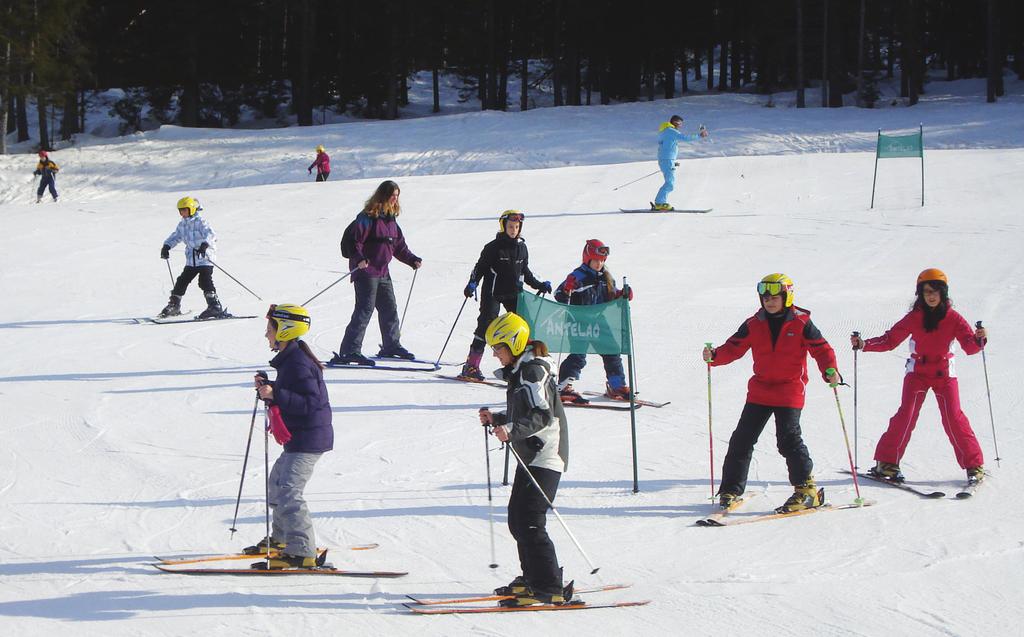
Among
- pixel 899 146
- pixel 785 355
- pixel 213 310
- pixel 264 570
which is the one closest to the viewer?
pixel 264 570

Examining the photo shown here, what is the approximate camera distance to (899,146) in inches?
839

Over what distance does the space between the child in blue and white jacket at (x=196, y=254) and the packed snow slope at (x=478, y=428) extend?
0.46 meters

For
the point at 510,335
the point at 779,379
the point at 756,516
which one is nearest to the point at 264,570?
the point at 510,335

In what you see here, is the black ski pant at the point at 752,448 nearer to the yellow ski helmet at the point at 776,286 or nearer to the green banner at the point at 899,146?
the yellow ski helmet at the point at 776,286

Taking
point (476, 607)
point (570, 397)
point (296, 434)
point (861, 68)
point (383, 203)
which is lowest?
point (476, 607)

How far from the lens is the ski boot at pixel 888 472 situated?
7.83 meters

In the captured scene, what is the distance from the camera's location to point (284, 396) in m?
5.96

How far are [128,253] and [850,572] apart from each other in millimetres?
15552

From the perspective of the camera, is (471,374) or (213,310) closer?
(471,374)

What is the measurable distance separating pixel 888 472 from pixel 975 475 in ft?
1.82

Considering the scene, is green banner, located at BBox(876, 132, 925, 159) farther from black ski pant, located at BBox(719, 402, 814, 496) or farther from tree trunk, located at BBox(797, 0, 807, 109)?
tree trunk, located at BBox(797, 0, 807, 109)

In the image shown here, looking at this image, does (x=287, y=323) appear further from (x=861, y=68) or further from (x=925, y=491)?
(x=861, y=68)

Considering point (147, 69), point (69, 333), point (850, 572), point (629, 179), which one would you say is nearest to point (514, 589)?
point (850, 572)

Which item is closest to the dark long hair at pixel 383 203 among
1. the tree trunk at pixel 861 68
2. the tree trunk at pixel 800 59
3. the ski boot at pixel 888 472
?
the ski boot at pixel 888 472
